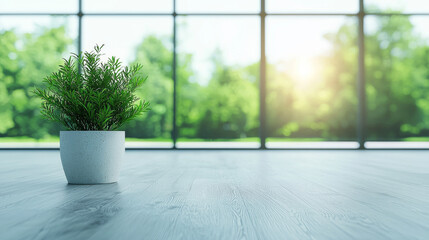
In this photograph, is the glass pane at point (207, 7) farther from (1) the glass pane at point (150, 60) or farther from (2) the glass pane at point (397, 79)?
(2) the glass pane at point (397, 79)

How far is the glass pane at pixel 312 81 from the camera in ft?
28.4

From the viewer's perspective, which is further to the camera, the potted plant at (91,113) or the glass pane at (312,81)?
the glass pane at (312,81)

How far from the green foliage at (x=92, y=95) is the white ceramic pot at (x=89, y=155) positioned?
81 mm

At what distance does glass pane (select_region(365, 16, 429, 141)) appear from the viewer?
324 inches

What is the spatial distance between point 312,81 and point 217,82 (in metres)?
3.43

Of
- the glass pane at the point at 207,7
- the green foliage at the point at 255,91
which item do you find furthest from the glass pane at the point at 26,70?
the glass pane at the point at 207,7

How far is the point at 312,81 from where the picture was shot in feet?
32.8

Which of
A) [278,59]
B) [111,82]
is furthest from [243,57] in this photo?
[111,82]

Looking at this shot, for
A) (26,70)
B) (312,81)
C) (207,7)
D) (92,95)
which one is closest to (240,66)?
(207,7)

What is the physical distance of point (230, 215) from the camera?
135 centimetres

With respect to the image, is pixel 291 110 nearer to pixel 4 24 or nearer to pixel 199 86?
pixel 199 86

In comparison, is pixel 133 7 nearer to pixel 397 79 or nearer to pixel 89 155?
pixel 89 155

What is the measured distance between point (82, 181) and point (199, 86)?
5.41m

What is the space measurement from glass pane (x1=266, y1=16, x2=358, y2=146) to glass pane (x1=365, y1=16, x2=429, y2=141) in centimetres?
60
